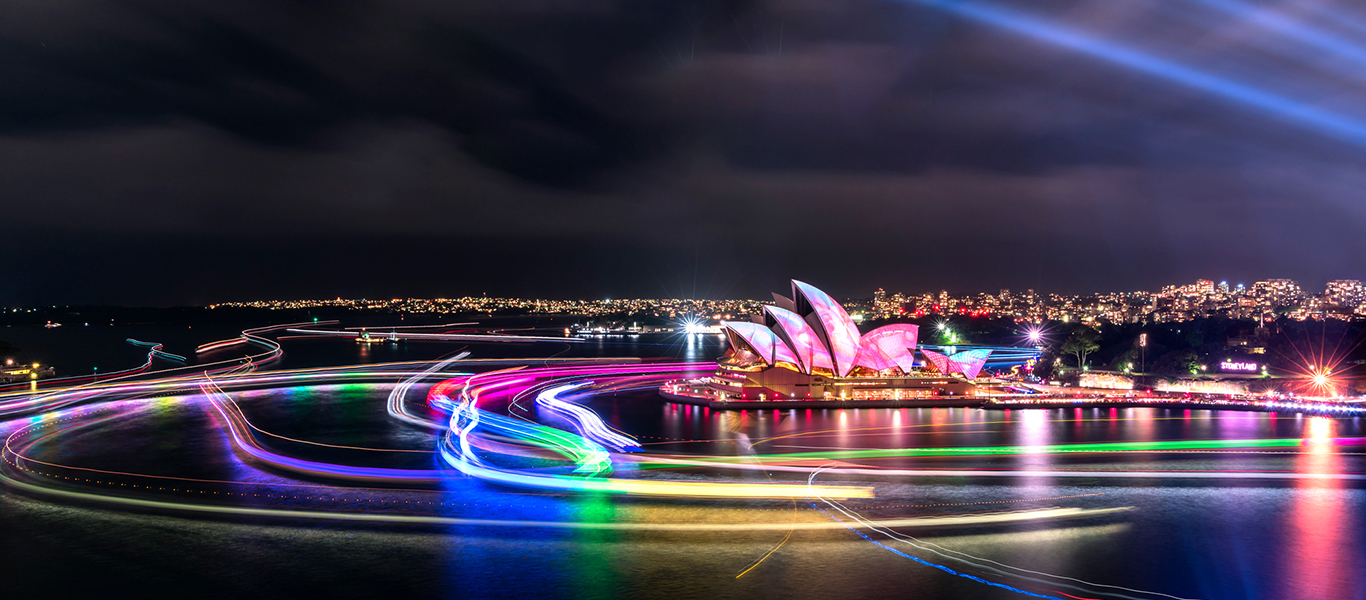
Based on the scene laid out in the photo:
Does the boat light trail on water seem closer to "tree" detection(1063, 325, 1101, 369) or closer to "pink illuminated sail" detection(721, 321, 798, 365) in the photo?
"pink illuminated sail" detection(721, 321, 798, 365)

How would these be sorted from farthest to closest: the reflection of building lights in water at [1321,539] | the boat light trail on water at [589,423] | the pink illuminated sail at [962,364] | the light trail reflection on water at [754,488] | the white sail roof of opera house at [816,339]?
the pink illuminated sail at [962,364], the white sail roof of opera house at [816,339], the boat light trail on water at [589,423], the light trail reflection on water at [754,488], the reflection of building lights in water at [1321,539]

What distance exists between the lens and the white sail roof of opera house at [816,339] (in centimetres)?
3966

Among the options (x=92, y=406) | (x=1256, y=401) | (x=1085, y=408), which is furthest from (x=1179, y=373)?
(x=92, y=406)

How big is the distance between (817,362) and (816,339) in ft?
4.20

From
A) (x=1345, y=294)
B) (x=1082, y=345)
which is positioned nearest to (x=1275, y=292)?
(x=1345, y=294)

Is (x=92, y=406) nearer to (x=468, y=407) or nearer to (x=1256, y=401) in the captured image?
(x=468, y=407)

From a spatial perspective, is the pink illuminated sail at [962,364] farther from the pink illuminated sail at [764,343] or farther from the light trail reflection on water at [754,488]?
the pink illuminated sail at [764,343]

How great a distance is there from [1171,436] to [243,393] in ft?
159

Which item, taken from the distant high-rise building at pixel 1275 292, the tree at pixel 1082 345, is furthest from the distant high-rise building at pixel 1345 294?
the tree at pixel 1082 345

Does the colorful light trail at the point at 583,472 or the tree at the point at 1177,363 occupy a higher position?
the tree at the point at 1177,363

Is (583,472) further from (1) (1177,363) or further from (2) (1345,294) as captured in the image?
(2) (1345,294)

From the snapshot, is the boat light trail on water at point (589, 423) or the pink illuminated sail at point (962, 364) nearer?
the boat light trail on water at point (589, 423)

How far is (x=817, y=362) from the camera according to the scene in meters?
40.1

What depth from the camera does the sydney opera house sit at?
130 ft
